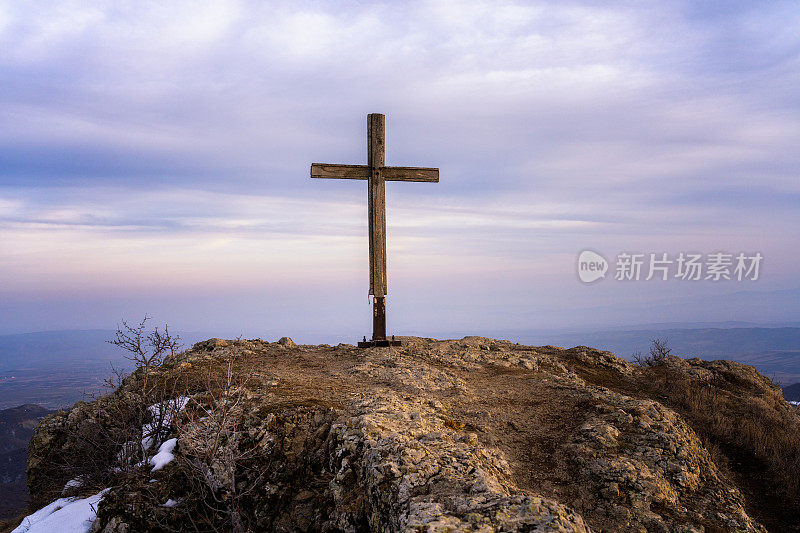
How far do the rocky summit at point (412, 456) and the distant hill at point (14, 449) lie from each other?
6143cm

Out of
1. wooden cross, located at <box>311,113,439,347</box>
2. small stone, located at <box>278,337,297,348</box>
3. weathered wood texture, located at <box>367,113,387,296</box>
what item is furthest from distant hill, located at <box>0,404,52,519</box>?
weathered wood texture, located at <box>367,113,387,296</box>

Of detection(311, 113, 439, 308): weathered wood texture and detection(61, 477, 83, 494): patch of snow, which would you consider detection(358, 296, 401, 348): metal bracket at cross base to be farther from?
detection(61, 477, 83, 494): patch of snow

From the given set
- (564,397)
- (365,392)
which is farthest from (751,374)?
(365,392)

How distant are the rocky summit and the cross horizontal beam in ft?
18.4

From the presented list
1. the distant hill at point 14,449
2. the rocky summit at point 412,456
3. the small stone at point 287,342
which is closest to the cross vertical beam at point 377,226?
the small stone at point 287,342

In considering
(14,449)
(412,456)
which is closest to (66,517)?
(412,456)

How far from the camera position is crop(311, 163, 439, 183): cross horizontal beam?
13.4 meters

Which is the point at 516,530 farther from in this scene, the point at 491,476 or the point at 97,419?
the point at 97,419

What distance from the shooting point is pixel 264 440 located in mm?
6953

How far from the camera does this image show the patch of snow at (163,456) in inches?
284

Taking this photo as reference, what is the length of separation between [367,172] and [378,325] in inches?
176

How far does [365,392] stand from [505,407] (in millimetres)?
2661

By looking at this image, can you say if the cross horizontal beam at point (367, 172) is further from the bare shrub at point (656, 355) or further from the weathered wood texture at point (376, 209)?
the bare shrub at point (656, 355)

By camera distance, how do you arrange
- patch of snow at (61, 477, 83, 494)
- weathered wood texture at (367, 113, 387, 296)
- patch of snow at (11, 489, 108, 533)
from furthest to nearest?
weathered wood texture at (367, 113, 387, 296)
patch of snow at (61, 477, 83, 494)
patch of snow at (11, 489, 108, 533)
